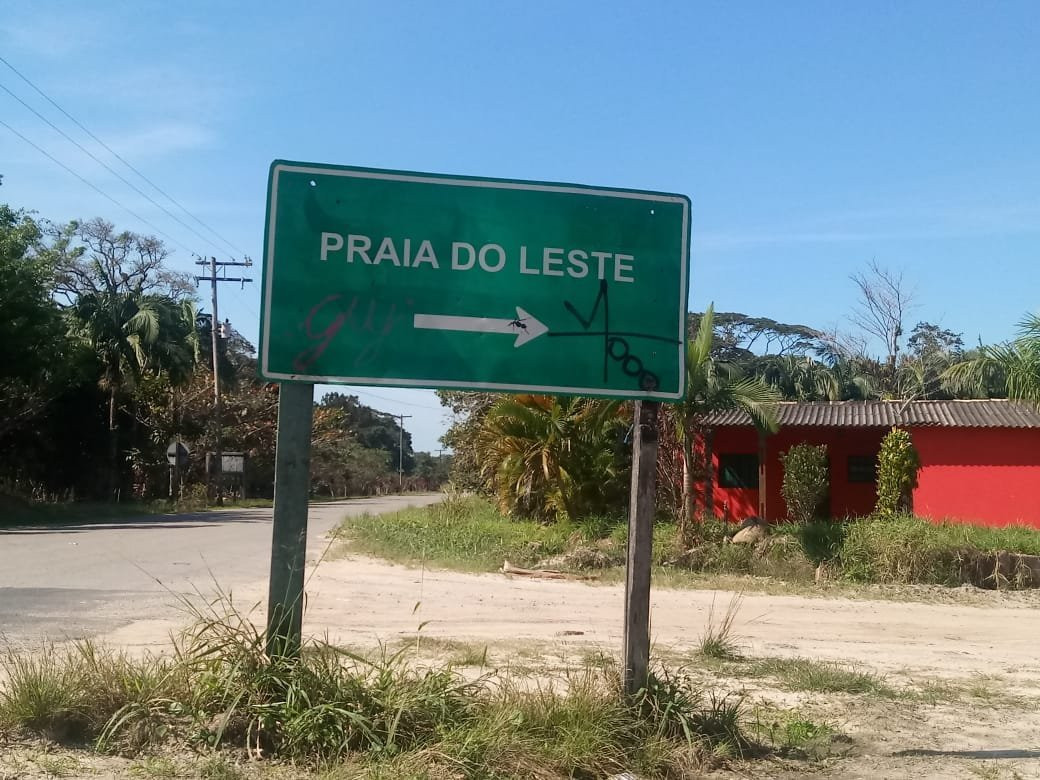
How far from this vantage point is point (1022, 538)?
1492 cm

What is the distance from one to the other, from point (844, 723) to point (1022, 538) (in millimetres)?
10329

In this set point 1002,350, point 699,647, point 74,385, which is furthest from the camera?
point 74,385

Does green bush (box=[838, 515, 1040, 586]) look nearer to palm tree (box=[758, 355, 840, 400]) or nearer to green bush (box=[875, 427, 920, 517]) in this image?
green bush (box=[875, 427, 920, 517])

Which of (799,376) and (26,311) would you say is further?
(799,376)

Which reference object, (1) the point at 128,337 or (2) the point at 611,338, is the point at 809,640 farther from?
(1) the point at 128,337

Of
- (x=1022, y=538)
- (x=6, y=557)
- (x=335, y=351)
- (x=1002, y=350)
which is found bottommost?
(x=6, y=557)

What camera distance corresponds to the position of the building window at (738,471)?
21984 millimetres

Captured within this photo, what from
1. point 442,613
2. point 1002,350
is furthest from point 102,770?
point 1002,350

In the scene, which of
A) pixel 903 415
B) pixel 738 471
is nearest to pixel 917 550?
pixel 903 415

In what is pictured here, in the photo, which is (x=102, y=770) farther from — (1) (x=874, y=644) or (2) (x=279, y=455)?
(1) (x=874, y=644)

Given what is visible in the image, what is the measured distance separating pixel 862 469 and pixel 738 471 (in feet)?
9.17

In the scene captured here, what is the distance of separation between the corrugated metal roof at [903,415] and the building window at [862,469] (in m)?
1.22

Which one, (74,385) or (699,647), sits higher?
(74,385)

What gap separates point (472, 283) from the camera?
584cm
